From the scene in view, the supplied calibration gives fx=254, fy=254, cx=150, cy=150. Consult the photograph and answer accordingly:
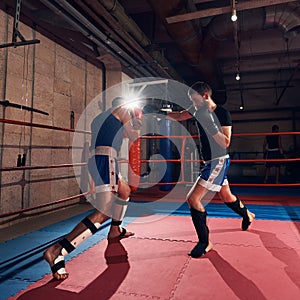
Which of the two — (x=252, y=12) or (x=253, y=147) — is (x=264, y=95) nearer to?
(x=253, y=147)

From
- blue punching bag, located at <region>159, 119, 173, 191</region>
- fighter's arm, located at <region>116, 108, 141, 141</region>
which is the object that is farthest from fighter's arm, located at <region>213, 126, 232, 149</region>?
blue punching bag, located at <region>159, 119, 173, 191</region>

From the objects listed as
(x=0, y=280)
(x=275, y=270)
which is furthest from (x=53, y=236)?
(x=275, y=270)

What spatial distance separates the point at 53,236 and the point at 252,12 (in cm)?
535

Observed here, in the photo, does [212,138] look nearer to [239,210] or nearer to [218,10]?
[239,210]

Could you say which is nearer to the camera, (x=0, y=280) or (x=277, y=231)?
(x=0, y=280)

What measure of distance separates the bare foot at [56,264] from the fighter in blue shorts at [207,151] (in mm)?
1129

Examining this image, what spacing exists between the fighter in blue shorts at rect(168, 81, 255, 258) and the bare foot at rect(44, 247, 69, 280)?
3.70 ft

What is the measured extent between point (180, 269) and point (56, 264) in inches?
38.5

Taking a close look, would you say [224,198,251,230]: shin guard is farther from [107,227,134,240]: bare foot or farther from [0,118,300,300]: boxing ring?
[107,227,134,240]: bare foot

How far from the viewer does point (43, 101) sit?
4668 mm

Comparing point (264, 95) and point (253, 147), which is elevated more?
point (264, 95)

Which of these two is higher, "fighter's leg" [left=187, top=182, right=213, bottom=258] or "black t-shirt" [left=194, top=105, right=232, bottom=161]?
"black t-shirt" [left=194, top=105, right=232, bottom=161]

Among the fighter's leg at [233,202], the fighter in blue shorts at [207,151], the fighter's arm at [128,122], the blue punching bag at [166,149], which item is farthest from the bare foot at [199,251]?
the blue punching bag at [166,149]

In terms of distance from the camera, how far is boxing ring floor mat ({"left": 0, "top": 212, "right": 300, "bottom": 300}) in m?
1.73
